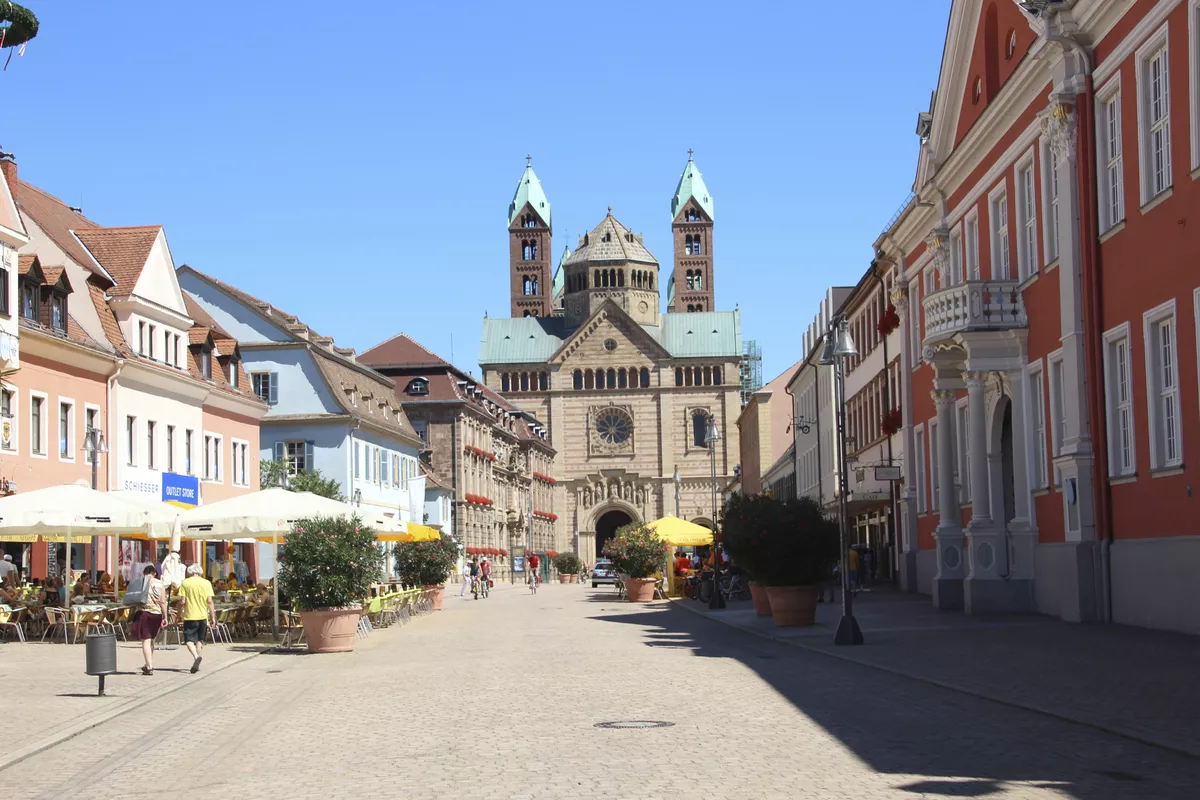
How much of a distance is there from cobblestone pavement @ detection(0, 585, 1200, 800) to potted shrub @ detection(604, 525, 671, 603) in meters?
26.3

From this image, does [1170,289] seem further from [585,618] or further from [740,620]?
[585,618]

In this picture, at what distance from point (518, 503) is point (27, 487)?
74.1m

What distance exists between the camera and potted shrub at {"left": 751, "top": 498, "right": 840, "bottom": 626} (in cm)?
2822

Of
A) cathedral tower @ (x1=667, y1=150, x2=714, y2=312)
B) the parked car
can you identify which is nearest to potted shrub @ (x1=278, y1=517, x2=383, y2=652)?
the parked car

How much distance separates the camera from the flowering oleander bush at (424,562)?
4306 cm

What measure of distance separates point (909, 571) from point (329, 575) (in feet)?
66.6

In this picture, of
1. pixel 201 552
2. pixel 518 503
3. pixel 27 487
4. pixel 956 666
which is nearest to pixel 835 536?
pixel 956 666

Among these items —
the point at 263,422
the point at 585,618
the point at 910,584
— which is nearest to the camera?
the point at 585,618

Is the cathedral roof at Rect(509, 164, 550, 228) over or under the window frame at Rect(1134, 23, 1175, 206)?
over

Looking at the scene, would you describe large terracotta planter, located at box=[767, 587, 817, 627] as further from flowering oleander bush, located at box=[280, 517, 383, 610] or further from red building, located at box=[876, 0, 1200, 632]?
flowering oleander bush, located at box=[280, 517, 383, 610]

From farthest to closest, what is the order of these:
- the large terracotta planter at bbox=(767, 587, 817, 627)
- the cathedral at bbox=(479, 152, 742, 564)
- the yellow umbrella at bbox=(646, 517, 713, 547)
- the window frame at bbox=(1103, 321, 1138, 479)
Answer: the cathedral at bbox=(479, 152, 742, 564), the yellow umbrella at bbox=(646, 517, 713, 547), the large terracotta planter at bbox=(767, 587, 817, 627), the window frame at bbox=(1103, 321, 1138, 479)

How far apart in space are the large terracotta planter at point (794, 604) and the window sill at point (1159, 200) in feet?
32.3

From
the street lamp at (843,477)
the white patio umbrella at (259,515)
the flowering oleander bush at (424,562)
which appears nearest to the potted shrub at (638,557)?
the flowering oleander bush at (424,562)

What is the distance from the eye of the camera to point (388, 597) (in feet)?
113
